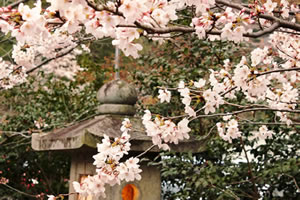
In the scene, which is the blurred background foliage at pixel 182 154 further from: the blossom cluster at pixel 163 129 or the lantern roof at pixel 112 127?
the blossom cluster at pixel 163 129

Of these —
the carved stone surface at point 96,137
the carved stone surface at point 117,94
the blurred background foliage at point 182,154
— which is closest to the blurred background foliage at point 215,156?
the blurred background foliage at point 182,154

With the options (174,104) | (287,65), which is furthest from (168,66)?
(287,65)

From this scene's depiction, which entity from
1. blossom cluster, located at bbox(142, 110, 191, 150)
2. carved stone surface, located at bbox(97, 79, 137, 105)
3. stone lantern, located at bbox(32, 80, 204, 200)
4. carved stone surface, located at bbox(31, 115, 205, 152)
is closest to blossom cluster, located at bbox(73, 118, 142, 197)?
blossom cluster, located at bbox(142, 110, 191, 150)

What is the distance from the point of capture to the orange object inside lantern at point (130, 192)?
305 centimetres

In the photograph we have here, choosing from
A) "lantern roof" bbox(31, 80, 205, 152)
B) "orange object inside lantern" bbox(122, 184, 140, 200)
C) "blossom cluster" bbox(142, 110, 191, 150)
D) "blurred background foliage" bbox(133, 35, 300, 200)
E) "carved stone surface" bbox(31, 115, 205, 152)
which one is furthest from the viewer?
"blurred background foliage" bbox(133, 35, 300, 200)

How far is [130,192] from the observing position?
3.13 metres

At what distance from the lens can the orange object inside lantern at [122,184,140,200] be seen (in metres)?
3.05

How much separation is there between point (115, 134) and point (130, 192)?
587 mm

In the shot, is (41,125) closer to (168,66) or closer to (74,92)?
(74,92)

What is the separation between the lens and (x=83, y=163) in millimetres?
3168

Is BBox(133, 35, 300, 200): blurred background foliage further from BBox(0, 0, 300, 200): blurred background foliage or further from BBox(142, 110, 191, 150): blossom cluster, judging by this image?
BBox(142, 110, 191, 150): blossom cluster

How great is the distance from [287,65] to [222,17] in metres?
1.30

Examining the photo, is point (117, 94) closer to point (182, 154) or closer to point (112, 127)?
point (112, 127)

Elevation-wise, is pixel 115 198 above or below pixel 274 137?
below
